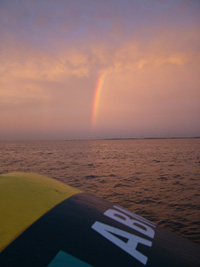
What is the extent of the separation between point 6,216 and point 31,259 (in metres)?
0.56

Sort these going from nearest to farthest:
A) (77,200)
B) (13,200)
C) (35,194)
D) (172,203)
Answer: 1. (13,200)
2. (35,194)
3. (77,200)
4. (172,203)

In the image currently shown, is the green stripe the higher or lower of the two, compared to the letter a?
higher

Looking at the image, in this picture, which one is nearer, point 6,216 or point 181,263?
point 6,216

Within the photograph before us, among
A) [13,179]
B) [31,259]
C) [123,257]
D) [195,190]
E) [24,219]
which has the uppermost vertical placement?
[13,179]

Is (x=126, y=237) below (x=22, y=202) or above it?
below

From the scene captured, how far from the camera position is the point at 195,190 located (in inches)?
368

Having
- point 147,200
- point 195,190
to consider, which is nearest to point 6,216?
point 147,200

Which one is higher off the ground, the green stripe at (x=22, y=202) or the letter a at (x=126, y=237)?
the green stripe at (x=22, y=202)

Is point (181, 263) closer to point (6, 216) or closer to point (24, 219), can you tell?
point (24, 219)

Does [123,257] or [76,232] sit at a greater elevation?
[76,232]

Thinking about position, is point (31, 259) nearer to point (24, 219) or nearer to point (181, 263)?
point (24, 219)

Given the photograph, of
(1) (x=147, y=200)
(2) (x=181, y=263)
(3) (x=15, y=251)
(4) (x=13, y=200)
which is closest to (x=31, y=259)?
(3) (x=15, y=251)

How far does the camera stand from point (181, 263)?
1892 millimetres

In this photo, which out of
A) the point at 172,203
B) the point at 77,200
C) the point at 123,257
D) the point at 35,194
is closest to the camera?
the point at 123,257
